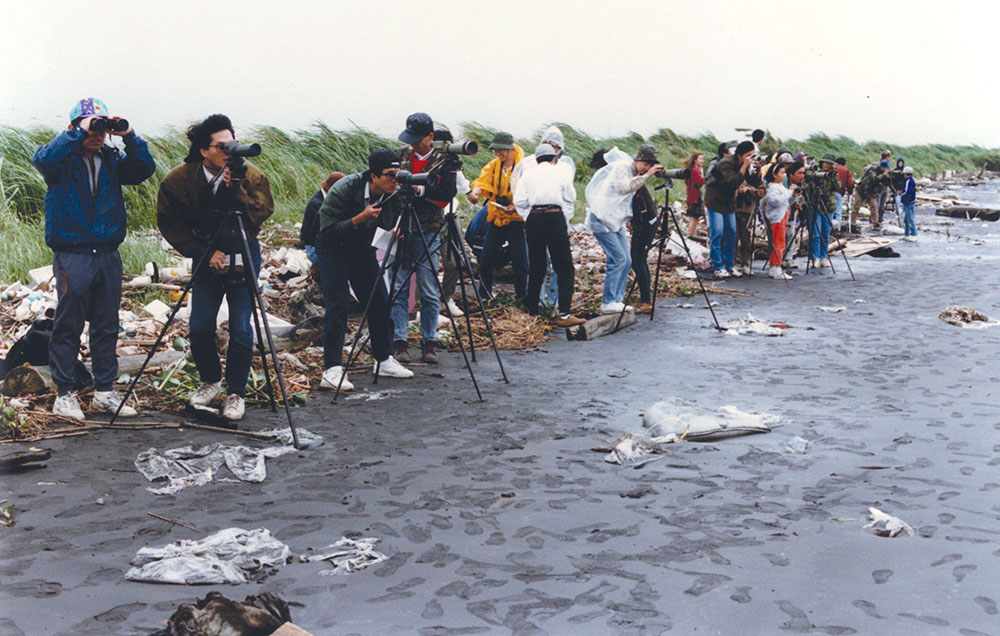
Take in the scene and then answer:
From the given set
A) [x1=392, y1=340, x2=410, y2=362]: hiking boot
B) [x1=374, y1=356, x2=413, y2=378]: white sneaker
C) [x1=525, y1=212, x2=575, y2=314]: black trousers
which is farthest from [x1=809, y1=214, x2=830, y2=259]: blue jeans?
[x1=374, y1=356, x2=413, y2=378]: white sneaker

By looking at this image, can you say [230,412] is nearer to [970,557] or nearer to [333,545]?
[333,545]

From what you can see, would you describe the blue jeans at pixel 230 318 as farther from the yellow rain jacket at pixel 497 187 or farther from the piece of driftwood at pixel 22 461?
the yellow rain jacket at pixel 497 187

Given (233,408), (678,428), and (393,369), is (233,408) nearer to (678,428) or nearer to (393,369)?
(393,369)

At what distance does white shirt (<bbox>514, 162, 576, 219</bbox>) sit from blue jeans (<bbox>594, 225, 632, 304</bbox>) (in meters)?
0.70

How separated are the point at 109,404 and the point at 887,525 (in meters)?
4.69

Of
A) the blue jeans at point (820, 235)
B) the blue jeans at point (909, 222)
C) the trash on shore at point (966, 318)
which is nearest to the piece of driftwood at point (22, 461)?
the trash on shore at point (966, 318)

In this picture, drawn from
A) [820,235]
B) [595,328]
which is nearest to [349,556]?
[595,328]

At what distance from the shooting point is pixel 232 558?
3660 millimetres

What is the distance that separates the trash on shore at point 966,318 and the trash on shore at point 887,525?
19.7 ft

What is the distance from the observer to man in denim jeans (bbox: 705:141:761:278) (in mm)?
12227

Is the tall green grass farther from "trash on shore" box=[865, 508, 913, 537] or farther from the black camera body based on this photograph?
"trash on shore" box=[865, 508, 913, 537]

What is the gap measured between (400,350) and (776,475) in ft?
12.4

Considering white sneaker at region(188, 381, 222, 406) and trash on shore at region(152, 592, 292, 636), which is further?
white sneaker at region(188, 381, 222, 406)

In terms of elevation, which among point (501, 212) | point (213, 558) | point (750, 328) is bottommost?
point (750, 328)
